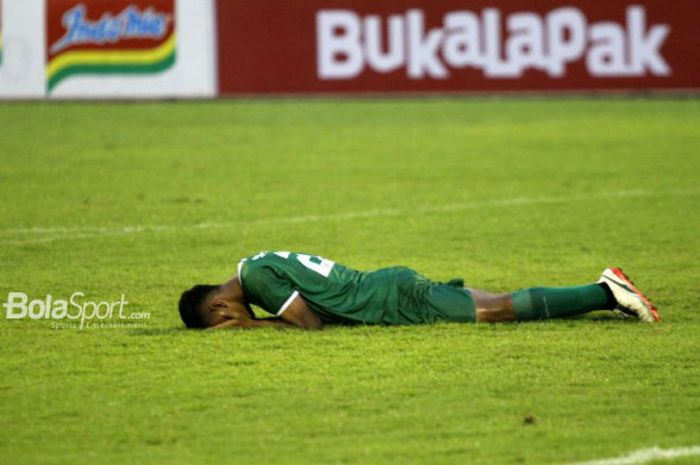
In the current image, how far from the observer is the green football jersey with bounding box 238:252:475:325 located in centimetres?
748

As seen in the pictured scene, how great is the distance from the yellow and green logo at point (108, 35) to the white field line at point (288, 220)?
12.1 metres

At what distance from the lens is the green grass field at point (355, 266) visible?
5.72 meters

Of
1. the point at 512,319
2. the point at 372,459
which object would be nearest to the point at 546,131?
the point at 512,319

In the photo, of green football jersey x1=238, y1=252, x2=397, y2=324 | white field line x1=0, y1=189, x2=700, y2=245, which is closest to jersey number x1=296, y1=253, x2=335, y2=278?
green football jersey x1=238, y1=252, x2=397, y2=324

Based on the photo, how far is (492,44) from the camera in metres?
24.8

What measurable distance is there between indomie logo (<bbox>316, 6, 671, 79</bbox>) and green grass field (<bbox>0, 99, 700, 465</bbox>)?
8.52 ft

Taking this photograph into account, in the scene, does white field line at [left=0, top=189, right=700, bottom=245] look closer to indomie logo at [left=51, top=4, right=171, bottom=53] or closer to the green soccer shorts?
the green soccer shorts

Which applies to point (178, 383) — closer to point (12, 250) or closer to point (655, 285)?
point (655, 285)

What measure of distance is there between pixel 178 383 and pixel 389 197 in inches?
315

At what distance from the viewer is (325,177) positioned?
16.0 metres

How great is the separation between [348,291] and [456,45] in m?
17.7

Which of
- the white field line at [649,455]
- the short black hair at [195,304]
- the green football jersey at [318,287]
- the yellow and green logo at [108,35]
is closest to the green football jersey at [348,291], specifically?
the green football jersey at [318,287]

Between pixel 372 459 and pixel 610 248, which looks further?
pixel 610 248

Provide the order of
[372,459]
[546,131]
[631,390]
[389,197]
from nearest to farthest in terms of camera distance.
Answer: [372,459], [631,390], [389,197], [546,131]
